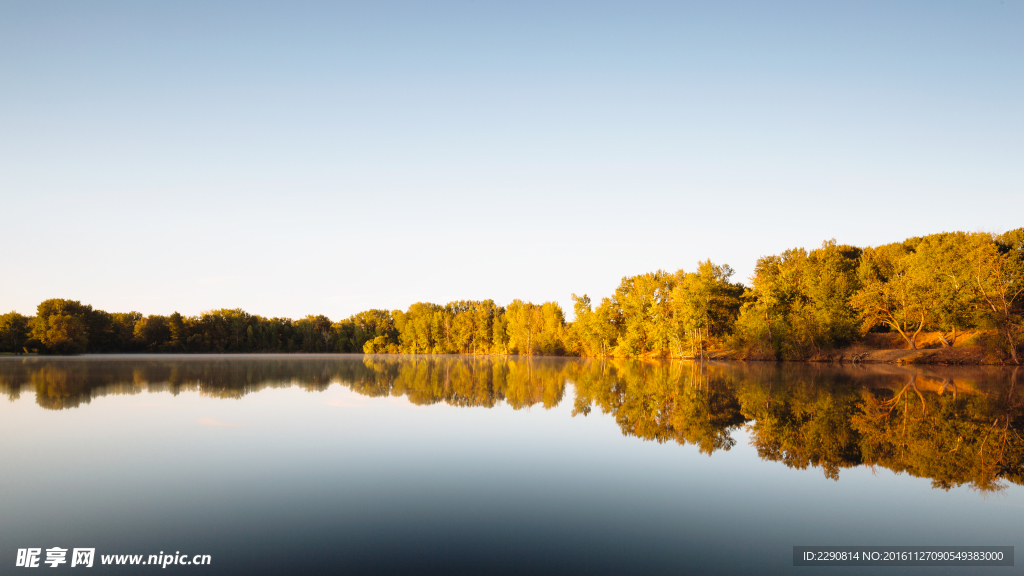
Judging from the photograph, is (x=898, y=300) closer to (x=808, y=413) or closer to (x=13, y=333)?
(x=808, y=413)

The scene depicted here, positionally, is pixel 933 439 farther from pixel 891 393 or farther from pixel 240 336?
pixel 240 336

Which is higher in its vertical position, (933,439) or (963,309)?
(963,309)

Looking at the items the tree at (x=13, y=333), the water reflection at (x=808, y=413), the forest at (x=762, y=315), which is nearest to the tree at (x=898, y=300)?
the forest at (x=762, y=315)

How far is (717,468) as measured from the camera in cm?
955

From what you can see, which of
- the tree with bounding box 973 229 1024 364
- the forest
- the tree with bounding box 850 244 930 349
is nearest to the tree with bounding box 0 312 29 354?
the forest

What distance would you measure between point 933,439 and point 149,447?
59.1 feet

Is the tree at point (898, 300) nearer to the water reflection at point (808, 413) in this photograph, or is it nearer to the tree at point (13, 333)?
the water reflection at point (808, 413)

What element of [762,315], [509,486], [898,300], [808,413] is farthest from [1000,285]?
[509,486]

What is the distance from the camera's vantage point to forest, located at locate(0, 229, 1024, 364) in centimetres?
4578

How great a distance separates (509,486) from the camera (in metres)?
8.46

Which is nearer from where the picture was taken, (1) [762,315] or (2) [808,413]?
(2) [808,413]

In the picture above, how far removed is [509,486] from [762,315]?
56.4 meters

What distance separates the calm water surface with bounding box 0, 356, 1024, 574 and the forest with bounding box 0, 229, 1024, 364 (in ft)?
127

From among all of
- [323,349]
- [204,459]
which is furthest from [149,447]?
[323,349]
